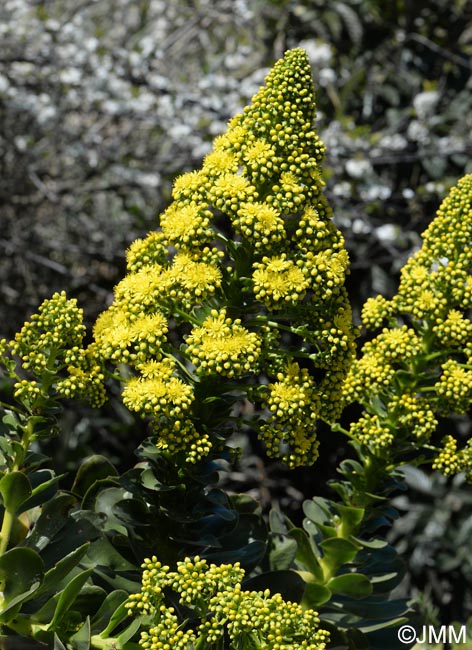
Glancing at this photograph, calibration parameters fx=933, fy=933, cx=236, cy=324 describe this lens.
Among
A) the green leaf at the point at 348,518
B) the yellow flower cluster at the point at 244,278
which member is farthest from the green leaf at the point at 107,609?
the green leaf at the point at 348,518

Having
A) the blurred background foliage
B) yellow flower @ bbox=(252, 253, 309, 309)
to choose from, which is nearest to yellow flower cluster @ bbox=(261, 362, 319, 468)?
yellow flower @ bbox=(252, 253, 309, 309)

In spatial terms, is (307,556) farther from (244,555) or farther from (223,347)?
(223,347)

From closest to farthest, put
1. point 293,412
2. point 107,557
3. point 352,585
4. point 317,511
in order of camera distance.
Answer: point 293,412
point 107,557
point 352,585
point 317,511

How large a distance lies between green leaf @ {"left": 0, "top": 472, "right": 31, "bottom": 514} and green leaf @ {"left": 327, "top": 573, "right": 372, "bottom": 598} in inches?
23.4

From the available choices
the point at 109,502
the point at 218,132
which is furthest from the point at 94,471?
the point at 218,132

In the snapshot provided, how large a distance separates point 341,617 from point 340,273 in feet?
2.22

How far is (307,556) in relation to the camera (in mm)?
1735

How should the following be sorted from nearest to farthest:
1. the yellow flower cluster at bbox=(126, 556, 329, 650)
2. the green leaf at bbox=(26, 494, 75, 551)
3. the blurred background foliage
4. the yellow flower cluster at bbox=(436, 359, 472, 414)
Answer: the yellow flower cluster at bbox=(126, 556, 329, 650) < the green leaf at bbox=(26, 494, 75, 551) < the yellow flower cluster at bbox=(436, 359, 472, 414) < the blurred background foliage

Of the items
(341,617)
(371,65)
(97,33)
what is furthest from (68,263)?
(341,617)

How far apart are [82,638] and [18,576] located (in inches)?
5.4

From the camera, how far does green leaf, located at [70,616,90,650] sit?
52.6 inches

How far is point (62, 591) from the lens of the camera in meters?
1.37

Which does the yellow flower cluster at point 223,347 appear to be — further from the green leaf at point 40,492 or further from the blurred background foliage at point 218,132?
the blurred background foliage at point 218,132

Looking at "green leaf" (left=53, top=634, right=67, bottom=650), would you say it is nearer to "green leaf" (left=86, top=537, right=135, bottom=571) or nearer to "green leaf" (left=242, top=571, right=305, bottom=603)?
"green leaf" (left=86, top=537, right=135, bottom=571)
